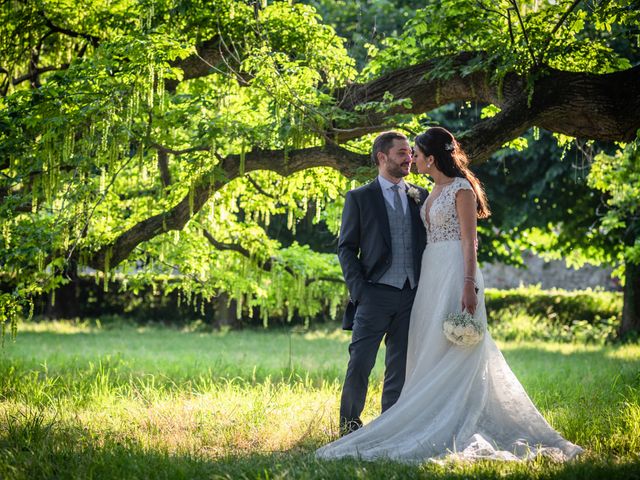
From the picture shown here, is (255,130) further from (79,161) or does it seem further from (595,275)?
(595,275)

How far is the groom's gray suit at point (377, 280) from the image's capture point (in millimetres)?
5500

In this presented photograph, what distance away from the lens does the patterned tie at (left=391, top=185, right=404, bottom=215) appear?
568 centimetres

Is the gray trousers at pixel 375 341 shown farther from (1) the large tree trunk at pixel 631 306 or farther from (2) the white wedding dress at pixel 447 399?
(1) the large tree trunk at pixel 631 306

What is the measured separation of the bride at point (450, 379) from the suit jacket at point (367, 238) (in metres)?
0.14

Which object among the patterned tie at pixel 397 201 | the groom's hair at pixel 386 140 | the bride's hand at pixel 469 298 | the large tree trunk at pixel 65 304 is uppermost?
the groom's hair at pixel 386 140

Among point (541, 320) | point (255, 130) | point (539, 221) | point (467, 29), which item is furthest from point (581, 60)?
A: point (541, 320)

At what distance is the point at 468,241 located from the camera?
5.30 meters

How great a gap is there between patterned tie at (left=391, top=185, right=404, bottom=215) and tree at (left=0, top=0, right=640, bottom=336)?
1391mm

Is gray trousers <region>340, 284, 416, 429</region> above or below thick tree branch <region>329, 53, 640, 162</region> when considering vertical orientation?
below

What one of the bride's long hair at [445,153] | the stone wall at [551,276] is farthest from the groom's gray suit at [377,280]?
the stone wall at [551,276]

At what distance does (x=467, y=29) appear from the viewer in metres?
7.62

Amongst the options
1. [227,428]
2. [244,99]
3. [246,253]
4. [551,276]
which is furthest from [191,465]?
[551,276]

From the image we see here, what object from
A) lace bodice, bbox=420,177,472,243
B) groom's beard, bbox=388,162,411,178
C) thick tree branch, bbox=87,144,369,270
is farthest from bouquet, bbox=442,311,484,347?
thick tree branch, bbox=87,144,369,270

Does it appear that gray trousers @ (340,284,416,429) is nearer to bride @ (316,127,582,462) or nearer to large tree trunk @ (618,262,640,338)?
bride @ (316,127,582,462)
